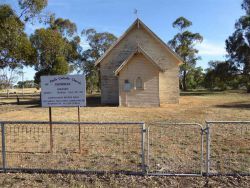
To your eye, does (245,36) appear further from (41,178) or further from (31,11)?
(41,178)

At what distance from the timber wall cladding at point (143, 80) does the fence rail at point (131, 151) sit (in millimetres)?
12139

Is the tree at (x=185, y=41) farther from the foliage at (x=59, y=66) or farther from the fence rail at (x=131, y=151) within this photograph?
the fence rail at (x=131, y=151)

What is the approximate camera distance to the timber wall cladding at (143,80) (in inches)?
982

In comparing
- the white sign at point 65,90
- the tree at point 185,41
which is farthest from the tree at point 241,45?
the white sign at point 65,90

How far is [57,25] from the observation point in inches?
2259

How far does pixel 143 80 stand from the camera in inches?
989

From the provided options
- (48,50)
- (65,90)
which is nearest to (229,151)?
(65,90)

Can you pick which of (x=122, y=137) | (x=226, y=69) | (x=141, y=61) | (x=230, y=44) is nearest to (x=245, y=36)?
(x=230, y=44)

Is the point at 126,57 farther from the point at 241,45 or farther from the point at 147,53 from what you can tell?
the point at 241,45

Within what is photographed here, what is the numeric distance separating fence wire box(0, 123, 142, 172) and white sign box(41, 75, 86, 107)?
792 mm

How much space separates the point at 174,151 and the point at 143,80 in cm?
1630

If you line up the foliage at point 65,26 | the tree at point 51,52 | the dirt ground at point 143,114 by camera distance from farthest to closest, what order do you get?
1. the foliage at point 65,26
2. the tree at point 51,52
3. the dirt ground at point 143,114

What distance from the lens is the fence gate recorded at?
7.12 m

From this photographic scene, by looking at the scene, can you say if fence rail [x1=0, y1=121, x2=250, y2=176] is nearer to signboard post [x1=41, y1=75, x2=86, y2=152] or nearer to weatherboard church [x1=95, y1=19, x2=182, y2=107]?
signboard post [x1=41, y1=75, x2=86, y2=152]
